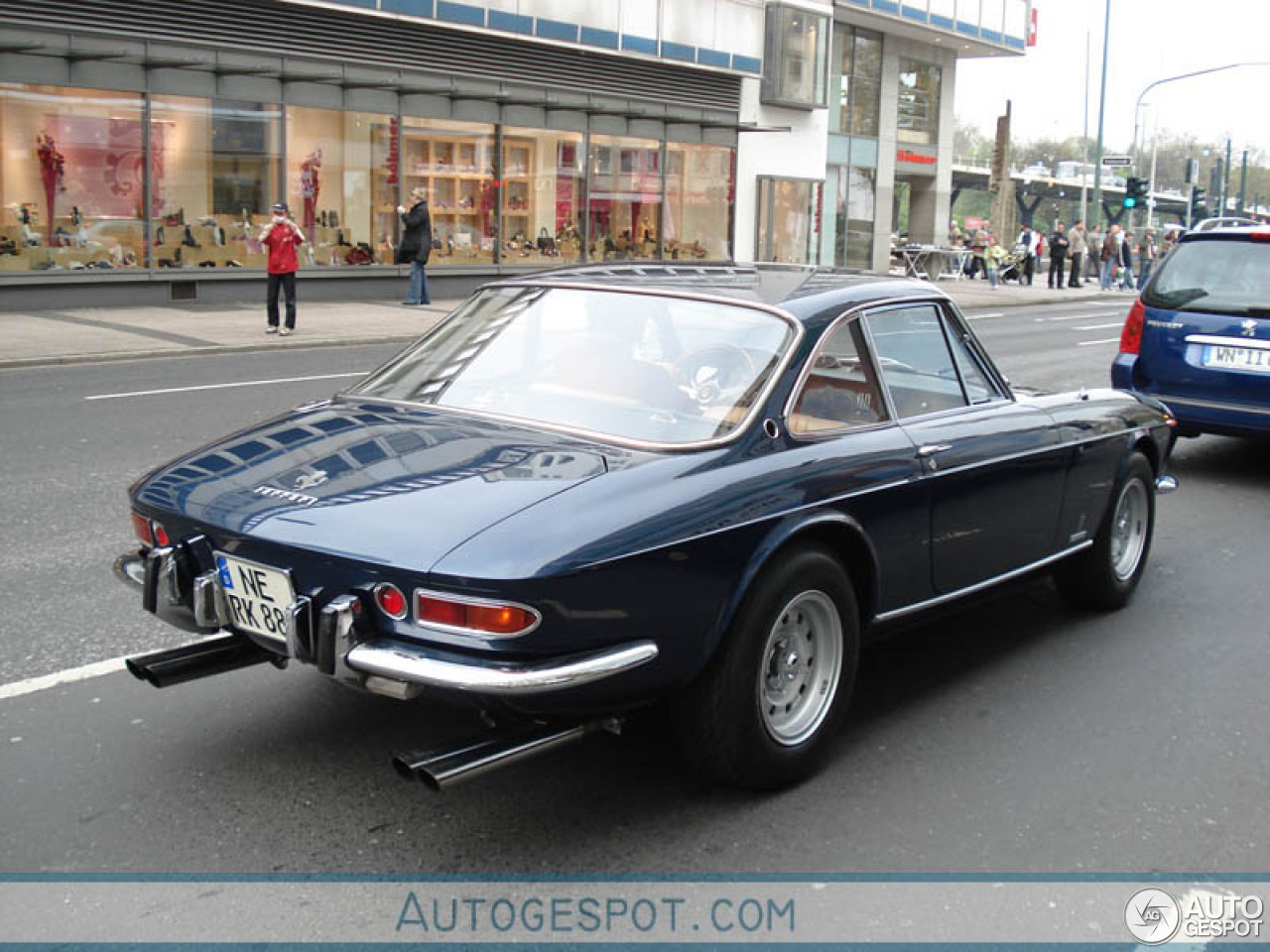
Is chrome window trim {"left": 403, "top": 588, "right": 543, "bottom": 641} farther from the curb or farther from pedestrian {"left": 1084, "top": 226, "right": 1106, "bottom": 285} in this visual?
pedestrian {"left": 1084, "top": 226, "right": 1106, "bottom": 285}

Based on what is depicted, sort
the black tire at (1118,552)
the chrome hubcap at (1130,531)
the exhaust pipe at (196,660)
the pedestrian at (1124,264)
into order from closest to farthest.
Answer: the exhaust pipe at (196,660), the black tire at (1118,552), the chrome hubcap at (1130,531), the pedestrian at (1124,264)

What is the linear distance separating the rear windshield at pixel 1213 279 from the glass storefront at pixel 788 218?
22.3 m

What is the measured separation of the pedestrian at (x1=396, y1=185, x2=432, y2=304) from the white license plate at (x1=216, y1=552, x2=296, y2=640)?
18.1 meters

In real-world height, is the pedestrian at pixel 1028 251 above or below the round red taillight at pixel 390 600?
above

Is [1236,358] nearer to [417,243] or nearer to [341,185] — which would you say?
[417,243]

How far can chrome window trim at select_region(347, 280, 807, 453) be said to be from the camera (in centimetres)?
395

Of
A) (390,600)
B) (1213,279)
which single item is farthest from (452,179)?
(390,600)

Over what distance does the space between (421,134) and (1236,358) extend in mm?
17577

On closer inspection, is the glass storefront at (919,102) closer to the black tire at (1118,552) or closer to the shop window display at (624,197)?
the shop window display at (624,197)

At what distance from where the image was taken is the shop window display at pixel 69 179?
1872 centimetres

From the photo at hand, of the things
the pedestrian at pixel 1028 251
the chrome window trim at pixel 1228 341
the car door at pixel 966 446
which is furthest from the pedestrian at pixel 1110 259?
the car door at pixel 966 446

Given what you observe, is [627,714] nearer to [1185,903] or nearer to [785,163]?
[1185,903]

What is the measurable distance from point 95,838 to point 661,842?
1.53 m

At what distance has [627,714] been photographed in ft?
12.1
